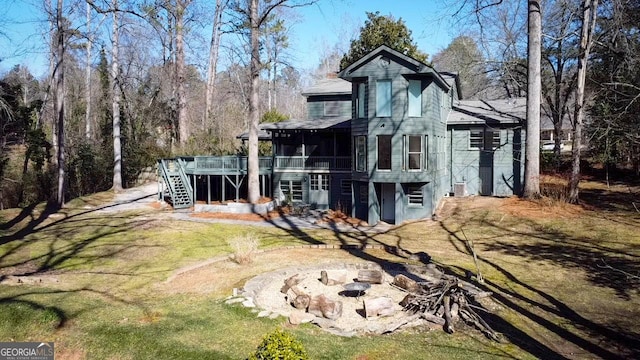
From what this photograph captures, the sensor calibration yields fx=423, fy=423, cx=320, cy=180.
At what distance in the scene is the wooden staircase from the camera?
89.7 feet

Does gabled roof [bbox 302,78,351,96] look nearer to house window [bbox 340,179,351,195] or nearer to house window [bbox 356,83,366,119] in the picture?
house window [bbox 356,83,366,119]

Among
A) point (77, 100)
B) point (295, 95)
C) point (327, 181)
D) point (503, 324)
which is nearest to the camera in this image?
point (503, 324)

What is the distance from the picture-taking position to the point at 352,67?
23.7m

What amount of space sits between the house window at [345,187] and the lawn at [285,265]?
5.25 m

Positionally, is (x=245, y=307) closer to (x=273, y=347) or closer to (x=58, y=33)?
(x=273, y=347)

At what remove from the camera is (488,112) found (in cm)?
2892

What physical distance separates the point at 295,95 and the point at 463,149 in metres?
53.7

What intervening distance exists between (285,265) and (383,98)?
1242 centimetres

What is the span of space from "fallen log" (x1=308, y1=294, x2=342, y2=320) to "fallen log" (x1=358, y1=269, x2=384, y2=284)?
7.39 feet

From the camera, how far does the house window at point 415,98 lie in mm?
23500

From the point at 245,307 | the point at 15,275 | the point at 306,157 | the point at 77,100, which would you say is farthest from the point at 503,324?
the point at 77,100

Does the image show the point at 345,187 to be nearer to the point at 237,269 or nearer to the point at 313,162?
the point at 313,162

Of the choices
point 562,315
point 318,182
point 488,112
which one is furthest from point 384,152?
point 562,315

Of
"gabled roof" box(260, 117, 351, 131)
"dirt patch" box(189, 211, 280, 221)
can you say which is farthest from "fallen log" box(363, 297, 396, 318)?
"gabled roof" box(260, 117, 351, 131)
